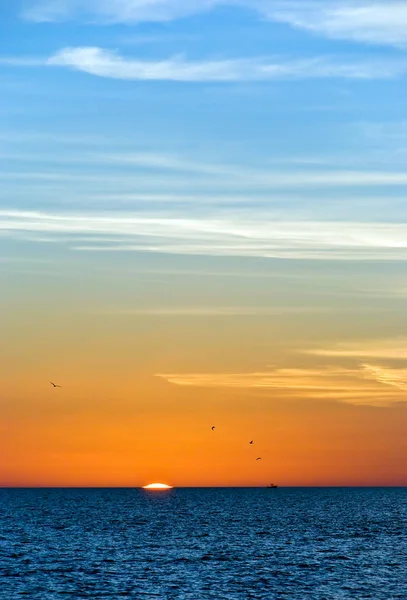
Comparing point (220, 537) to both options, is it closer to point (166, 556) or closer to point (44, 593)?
point (166, 556)

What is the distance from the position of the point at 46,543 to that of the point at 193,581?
5206cm

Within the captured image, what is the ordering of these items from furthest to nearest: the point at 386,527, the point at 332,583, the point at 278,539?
the point at 386,527 < the point at 278,539 < the point at 332,583

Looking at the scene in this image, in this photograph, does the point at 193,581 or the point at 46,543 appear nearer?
the point at 193,581

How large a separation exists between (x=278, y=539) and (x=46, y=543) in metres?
36.6

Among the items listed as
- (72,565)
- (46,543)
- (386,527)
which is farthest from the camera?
(386,527)

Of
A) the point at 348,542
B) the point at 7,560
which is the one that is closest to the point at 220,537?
the point at 348,542

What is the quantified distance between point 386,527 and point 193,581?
101 metres

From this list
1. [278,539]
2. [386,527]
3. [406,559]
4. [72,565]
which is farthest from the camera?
[386,527]

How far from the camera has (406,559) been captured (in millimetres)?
129500

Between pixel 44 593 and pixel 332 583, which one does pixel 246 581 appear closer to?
pixel 332 583

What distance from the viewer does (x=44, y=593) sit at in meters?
96.5

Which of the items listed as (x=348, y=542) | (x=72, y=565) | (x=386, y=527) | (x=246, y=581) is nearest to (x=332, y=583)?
(x=246, y=581)

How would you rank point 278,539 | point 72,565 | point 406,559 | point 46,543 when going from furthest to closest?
point 278,539 < point 46,543 < point 406,559 < point 72,565

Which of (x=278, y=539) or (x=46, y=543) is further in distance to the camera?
(x=278, y=539)
